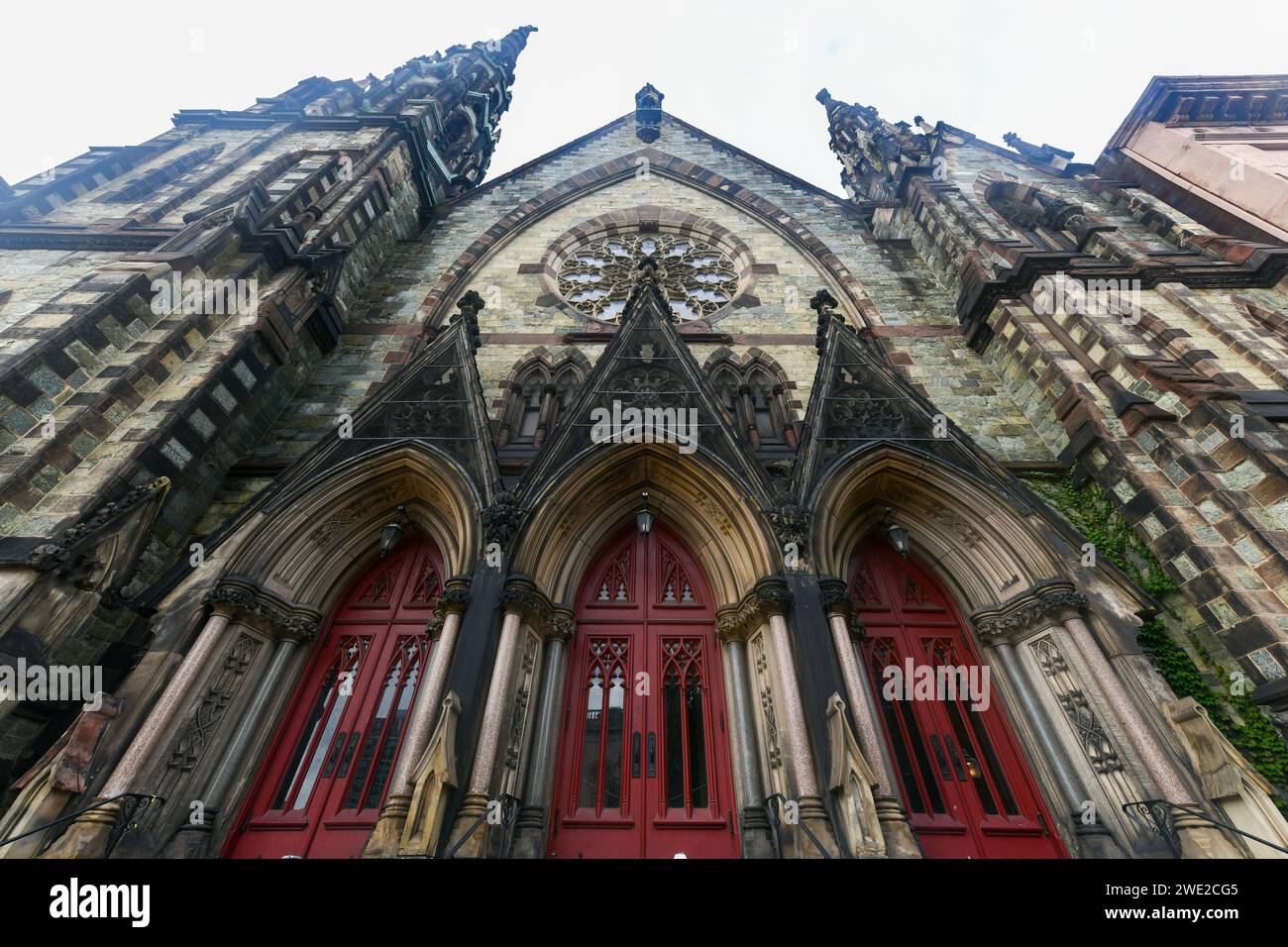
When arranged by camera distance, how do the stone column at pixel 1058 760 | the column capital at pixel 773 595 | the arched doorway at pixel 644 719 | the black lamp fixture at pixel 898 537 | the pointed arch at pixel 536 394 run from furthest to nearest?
the pointed arch at pixel 536 394
the black lamp fixture at pixel 898 537
the column capital at pixel 773 595
the arched doorway at pixel 644 719
the stone column at pixel 1058 760

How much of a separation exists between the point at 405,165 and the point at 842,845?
47.3 ft

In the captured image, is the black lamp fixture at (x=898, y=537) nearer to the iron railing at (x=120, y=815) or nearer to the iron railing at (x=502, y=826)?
the iron railing at (x=502, y=826)

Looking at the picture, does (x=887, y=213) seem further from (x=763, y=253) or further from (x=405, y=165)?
(x=405, y=165)

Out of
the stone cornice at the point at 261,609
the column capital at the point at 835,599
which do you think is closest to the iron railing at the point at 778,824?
the column capital at the point at 835,599

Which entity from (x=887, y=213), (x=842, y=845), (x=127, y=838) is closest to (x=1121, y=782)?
(x=842, y=845)

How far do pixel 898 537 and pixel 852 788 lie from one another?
317cm

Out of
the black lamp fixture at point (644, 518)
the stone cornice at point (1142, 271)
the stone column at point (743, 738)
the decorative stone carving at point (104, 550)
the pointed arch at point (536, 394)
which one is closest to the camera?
the stone column at point (743, 738)

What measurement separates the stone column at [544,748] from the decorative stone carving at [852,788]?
2.45 m

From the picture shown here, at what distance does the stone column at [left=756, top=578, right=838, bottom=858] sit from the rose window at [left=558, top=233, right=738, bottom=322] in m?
6.85

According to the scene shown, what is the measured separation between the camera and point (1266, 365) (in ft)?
24.2

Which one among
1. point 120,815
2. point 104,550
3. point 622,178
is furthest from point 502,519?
point 622,178

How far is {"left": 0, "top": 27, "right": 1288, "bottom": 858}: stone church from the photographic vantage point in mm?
4750

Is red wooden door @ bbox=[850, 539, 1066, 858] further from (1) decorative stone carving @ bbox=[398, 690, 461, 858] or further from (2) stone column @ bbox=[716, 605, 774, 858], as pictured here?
(1) decorative stone carving @ bbox=[398, 690, 461, 858]

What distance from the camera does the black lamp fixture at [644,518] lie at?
6.84 m
